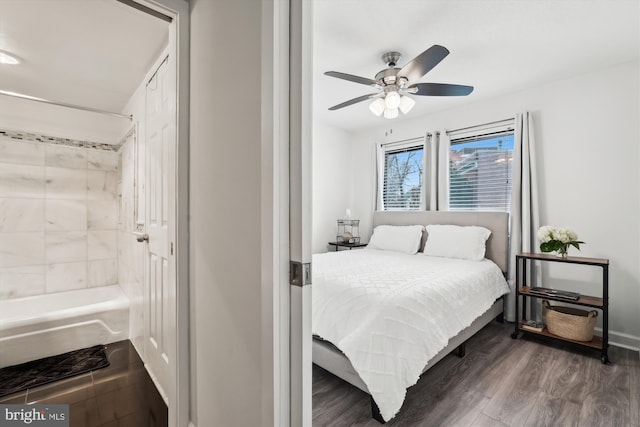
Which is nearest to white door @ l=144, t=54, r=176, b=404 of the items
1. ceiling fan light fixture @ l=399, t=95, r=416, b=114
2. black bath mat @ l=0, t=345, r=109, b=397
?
black bath mat @ l=0, t=345, r=109, b=397

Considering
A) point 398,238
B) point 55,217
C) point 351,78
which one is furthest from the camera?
point 398,238

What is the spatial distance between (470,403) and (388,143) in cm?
345

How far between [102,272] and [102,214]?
0.64 metres

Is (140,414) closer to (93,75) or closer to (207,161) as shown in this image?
(207,161)

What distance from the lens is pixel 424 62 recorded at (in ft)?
6.63

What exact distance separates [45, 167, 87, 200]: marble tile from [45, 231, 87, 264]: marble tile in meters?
0.38

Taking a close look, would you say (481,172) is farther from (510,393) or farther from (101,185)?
(101,185)

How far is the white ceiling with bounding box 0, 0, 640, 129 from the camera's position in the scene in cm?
177

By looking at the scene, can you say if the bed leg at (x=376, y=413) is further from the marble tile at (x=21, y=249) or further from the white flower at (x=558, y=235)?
the marble tile at (x=21, y=249)

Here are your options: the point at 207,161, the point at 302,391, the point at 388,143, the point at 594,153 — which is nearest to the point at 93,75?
the point at 207,161

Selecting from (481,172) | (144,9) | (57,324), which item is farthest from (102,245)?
(481,172)

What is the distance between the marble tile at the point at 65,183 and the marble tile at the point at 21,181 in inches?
2.1

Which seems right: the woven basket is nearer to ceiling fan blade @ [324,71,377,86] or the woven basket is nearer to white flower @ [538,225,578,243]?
white flower @ [538,225,578,243]

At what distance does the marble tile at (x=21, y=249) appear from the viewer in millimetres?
2777
